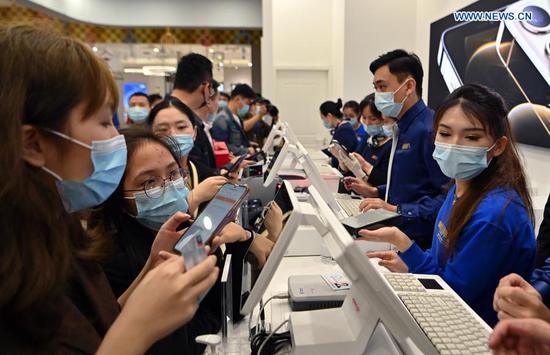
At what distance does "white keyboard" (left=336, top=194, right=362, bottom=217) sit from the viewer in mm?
2219

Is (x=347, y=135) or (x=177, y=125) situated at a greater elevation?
(x=177, y=125)

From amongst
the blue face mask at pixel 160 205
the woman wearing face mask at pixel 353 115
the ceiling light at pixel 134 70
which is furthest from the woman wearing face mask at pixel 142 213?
the ceiling light at pixel 134 70

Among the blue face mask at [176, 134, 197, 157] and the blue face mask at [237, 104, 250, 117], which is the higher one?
the blue face mask at [237, 104, 250, 117]

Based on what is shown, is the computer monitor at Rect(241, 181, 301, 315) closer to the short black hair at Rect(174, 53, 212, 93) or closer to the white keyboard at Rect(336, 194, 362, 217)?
the white keyboard at Rect(336, 194, 362, 217)

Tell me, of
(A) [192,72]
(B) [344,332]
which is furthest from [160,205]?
(A) [192,72]

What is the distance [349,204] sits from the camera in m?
2.46

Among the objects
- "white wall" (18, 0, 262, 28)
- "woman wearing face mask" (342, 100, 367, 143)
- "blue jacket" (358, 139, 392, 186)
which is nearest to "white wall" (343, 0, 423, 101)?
"woman wearing face mask" (342, 100, 367, 143)

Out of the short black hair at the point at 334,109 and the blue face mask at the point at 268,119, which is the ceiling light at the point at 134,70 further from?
the short black hair at the point at 334,109

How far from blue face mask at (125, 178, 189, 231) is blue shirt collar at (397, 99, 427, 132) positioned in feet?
4.40

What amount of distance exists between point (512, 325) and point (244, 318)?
737mm

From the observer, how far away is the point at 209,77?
277 centimetres

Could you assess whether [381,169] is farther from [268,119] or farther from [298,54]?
[298,54]

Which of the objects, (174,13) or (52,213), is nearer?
(52,213)

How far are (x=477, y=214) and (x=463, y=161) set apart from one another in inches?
9.4
